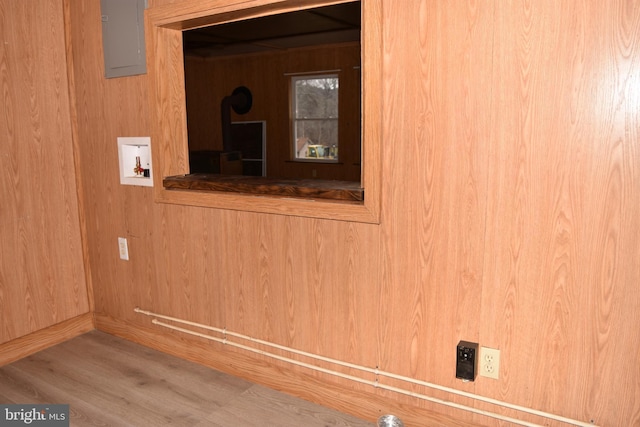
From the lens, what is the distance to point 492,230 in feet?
5.52

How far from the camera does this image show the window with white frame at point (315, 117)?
718 centimetres

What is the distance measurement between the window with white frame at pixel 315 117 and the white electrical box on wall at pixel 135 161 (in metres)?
4.64

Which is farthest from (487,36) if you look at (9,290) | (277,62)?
(277,62)

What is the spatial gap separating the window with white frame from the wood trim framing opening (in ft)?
15.5

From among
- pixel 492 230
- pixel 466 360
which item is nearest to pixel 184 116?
pixel 492 230

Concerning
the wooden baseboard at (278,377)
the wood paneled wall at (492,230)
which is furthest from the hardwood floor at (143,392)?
the wood paneled wall at (492,230)

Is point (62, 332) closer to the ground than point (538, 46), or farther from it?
closer to the ground

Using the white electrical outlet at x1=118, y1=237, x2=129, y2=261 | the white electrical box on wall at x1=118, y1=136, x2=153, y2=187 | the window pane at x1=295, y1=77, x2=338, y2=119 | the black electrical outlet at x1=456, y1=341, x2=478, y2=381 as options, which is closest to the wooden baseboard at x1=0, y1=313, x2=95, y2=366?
the white electrical outlet at x1=118, y1=237, x2=129, y2=261

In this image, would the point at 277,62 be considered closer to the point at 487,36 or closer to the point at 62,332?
the point at 62,332

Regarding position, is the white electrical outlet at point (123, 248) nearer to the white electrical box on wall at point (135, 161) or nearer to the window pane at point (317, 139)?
the white electrical box on wall at point (135, 161)

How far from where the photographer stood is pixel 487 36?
63.2 inches

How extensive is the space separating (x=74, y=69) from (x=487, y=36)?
7.52 feet

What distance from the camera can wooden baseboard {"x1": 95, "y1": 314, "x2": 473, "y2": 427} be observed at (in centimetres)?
193

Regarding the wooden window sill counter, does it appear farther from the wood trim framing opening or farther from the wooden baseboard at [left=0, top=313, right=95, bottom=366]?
the wooden baseboard at [left=0, top=313, right=95, bottom=366]
